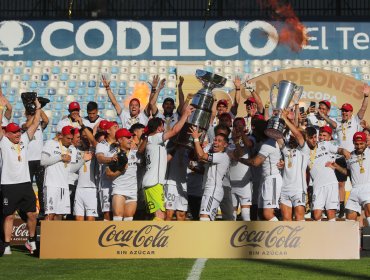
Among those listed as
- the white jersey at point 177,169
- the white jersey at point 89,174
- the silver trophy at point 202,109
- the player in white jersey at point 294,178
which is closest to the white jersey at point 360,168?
the player in white jersey at point 294,178

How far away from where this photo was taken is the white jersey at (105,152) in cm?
1325

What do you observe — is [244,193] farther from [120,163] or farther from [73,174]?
[73,174]

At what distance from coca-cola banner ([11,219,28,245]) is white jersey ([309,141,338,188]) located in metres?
4.39

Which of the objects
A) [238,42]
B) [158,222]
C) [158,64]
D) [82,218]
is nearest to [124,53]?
[158,64]

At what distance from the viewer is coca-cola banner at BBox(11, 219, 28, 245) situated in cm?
1466

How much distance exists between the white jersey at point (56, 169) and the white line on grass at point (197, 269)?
2.94m

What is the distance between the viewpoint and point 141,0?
2369 centimetres

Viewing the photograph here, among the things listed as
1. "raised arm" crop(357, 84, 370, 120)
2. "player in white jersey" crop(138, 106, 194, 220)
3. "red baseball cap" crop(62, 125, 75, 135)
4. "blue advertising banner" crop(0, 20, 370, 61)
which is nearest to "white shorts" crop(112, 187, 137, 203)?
"player in white jersey" crop(138, 106, 194, 220)

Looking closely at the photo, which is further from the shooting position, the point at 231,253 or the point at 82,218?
the point at 82,218

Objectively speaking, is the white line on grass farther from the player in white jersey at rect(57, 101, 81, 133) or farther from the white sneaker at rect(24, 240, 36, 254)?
the player in white jersey at rect(57, 101, 81, 133)

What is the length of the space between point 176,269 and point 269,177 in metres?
3.05

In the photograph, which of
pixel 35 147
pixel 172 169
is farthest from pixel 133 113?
pixel 35 147

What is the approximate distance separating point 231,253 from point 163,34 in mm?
11468

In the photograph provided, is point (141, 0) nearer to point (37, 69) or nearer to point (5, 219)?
point (37, 69)
